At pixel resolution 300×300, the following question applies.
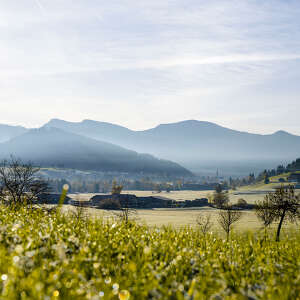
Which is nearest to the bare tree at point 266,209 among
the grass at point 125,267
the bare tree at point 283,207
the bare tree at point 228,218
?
the bare tree at point 283,207

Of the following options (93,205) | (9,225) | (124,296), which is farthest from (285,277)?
(93,205)

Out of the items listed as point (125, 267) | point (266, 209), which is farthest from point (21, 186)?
point (125, 267)

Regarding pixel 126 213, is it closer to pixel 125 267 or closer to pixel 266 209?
pixel 266 209

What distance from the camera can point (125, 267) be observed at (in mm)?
8672

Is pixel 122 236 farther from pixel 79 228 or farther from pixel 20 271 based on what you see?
pixel 20 271

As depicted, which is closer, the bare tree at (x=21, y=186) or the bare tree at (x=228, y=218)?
the bare tree at (x=21, y=186)

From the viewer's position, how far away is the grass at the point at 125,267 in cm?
692

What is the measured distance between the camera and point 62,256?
791 cm

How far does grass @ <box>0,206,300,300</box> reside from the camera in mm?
6922

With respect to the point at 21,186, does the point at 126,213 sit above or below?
below

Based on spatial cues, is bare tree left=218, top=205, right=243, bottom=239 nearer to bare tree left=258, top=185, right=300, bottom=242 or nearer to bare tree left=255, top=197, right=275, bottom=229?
bare tree left=255, top=197, right=275, bottom=229

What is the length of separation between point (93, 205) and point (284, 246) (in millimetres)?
184884

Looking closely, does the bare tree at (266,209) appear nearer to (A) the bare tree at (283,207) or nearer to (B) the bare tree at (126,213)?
(A) the bare tree at (283,207)

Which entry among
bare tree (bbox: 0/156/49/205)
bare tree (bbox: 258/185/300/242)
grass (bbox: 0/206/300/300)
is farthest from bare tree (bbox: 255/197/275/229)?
grass (bbox: 0/206/300/300)
